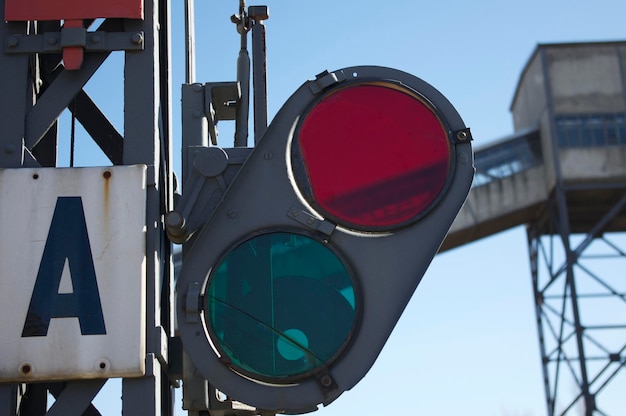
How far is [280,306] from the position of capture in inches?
124

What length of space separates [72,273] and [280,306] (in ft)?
2.19

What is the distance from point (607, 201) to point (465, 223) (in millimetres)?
4013

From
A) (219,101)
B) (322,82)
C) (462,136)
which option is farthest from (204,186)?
(462,136)

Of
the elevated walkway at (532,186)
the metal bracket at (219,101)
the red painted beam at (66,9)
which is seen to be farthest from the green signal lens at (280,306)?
the elevated walkway at (532,186)

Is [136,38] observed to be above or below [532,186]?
below

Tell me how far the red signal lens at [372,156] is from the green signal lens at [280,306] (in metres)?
0.17

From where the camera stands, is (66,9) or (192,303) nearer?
(192,303)

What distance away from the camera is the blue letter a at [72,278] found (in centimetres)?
325

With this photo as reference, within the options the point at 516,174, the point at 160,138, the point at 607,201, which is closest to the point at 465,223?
the point at 516,174

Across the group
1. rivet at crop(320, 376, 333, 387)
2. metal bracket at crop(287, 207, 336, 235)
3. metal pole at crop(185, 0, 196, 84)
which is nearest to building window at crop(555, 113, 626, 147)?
metal pole at crop(185, 0, 196, 84)

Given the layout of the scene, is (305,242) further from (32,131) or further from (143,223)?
(32,131)

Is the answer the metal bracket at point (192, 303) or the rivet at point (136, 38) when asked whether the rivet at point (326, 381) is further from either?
the rivet at point (136, 38)

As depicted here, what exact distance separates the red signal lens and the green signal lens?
172 mm

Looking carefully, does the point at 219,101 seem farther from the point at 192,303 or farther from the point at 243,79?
→ the point at 192,303
